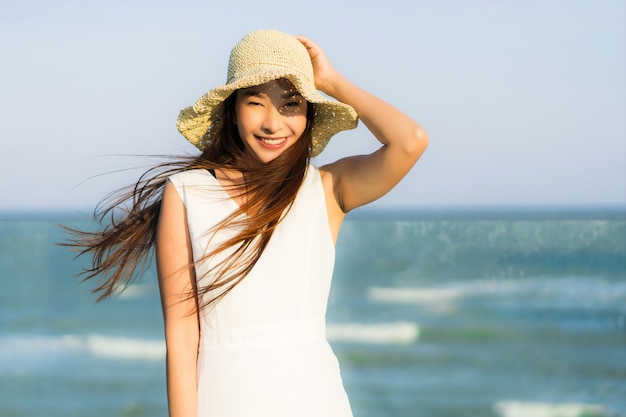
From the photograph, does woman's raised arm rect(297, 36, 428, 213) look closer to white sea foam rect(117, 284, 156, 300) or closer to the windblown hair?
the windblown hair

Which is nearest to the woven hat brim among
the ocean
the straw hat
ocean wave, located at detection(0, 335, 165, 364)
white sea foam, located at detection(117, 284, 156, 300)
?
the straw hat

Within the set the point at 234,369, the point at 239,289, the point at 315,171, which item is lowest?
the point at 234,369

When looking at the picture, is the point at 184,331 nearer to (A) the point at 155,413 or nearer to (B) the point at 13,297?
(A) the point at 155,413

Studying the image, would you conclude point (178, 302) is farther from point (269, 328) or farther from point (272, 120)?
point (272, 120)

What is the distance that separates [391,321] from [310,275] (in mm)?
9240

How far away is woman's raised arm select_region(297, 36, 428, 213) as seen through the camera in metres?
2.18

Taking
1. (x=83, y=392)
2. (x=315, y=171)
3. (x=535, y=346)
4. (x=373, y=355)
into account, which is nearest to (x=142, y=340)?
(x=83, y=392)

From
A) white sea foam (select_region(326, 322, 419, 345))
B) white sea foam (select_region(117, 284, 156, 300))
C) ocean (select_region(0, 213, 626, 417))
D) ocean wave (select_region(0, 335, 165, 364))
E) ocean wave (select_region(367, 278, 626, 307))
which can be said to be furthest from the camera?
white sea foam (select_region(117, 284, 156, 300))

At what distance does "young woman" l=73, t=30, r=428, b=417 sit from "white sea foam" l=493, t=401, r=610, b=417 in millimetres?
6576

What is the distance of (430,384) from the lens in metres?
9.07

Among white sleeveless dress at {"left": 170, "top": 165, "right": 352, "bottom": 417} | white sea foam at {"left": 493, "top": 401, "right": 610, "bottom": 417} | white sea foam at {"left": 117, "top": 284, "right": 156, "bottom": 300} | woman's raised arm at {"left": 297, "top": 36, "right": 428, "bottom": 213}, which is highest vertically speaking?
woman's raised arm at {"left": 297, "top": 36, "right": 428, "bottom": 213}

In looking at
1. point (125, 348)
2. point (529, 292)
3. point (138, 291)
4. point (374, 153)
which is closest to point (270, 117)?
point (374, 153)

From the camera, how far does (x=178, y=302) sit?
7.13 ft

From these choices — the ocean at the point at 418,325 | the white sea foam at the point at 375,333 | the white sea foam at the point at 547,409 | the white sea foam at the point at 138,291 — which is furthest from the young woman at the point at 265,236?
the white sea foam at the point at 138,291
